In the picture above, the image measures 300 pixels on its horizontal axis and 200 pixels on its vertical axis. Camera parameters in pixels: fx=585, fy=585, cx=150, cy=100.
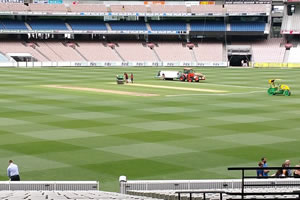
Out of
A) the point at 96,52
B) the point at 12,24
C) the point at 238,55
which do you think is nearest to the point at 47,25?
the point at 12,24

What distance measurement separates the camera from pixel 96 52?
11912cm

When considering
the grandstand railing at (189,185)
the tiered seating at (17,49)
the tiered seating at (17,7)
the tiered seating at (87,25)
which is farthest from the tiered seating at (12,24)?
the grandstand railing at (189,185)

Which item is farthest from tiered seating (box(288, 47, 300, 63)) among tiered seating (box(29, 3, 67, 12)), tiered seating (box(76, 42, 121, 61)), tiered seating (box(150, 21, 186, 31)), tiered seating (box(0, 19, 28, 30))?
tiered seating (box(0, 19, 28, 30))

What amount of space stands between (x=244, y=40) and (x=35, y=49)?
46.4m

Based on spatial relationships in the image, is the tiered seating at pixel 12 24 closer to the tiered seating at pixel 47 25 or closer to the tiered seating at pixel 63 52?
the tiered seating at pixel 47 25

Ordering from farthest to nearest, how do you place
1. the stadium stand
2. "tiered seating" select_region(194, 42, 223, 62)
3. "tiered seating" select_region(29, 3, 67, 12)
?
1. the stadium stand
2. "tiered seating" select_region(29, 3, 67, 12)
3. "tiered seating" select_region(194, 42, 223, 62)

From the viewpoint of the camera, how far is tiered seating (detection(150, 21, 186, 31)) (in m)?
129

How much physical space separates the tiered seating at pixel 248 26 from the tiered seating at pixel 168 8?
11.4 meters

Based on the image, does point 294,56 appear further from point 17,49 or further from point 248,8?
point 17,49

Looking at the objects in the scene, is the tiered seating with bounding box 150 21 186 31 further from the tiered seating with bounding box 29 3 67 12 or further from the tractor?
the tractor

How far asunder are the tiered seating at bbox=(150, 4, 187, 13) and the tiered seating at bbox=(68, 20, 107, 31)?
39.1 ft

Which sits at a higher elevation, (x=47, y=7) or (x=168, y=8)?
(x=168, y=8)

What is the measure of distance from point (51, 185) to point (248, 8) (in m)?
116

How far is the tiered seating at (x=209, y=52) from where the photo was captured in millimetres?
121250
